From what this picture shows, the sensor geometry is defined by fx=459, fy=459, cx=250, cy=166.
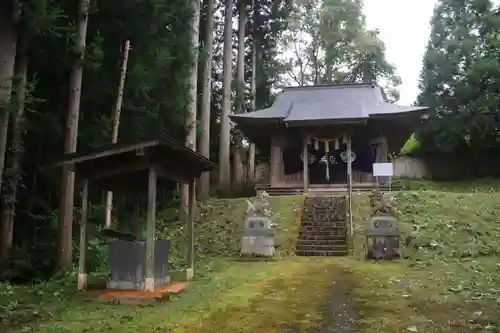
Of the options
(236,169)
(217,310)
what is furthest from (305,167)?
(217,310)

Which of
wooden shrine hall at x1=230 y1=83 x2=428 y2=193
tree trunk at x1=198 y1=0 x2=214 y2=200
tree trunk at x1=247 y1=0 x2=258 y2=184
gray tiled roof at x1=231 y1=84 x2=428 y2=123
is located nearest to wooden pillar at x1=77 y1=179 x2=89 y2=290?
tree trunk at x1=198 y1=0 x2=214 y2=200

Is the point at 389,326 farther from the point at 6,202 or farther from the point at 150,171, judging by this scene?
the point at 6,202

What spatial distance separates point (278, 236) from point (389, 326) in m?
8.25

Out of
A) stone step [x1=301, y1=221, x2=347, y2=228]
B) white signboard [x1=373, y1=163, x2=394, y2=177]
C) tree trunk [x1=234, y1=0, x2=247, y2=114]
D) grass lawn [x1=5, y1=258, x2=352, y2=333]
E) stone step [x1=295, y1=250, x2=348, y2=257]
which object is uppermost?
tree trunk [x1=234, y1=0, x2=247, y2=114]

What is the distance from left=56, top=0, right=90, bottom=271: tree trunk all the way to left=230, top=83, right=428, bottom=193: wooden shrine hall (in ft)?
35.0

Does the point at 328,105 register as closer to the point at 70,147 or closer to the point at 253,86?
the point at 253,86

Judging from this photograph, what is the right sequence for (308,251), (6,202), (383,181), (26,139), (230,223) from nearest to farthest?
(6,202)
(26,139)
(308,251)
(230,223)
(383,181)

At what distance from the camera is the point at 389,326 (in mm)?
4926

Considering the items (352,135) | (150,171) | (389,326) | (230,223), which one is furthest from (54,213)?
(352,135)

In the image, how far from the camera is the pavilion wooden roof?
6849 millimetres

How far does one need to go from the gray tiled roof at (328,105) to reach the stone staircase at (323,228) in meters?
4.61

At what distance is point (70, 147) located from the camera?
28.5 ft

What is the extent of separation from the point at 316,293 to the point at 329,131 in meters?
13.2

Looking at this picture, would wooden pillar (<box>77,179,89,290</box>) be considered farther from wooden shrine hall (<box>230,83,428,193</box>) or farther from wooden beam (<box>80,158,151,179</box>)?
wooden shrine hall (<box>230,83,428,193</box>)
